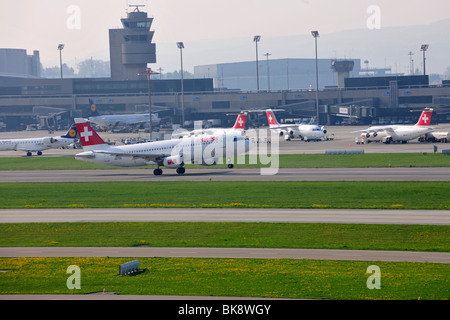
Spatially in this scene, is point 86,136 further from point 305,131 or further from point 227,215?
point 305,131

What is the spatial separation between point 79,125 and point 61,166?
2050 cm

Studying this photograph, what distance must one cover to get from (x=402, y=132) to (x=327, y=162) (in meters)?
34.3

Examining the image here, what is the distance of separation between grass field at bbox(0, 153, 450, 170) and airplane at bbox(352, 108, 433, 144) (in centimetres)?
2092

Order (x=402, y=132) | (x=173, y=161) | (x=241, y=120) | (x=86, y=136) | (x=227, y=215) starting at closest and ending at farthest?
1. (x=227, y=215)
2. (x=173, y=161)
3. (x=86, y=136)
4. (x=402, y=132)
5. (x=241, y=120)

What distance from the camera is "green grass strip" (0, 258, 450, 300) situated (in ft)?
100

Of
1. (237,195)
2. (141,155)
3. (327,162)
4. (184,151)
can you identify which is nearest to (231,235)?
(237,195)

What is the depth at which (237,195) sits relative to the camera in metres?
64.7

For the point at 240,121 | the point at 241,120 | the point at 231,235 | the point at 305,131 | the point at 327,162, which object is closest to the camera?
the point at 231,235

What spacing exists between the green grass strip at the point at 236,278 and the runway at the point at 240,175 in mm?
38729

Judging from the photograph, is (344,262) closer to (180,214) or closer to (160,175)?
(180,214)

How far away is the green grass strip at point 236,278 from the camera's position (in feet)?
100
